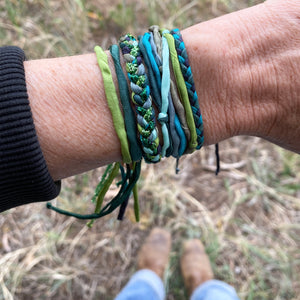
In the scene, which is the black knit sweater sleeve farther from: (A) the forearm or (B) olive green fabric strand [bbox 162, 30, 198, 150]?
(B) olive green fabric strand [bbox 162, 30, 198, 150]

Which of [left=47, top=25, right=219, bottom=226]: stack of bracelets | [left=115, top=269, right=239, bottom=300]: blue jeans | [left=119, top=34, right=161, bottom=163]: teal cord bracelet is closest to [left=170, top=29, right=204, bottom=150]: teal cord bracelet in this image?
[left=47, top=25, right=219, bottom=226]: stack of bracelets

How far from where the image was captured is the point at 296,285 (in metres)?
1.67

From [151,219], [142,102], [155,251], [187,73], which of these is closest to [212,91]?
[187,73]

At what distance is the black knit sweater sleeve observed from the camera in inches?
24.3

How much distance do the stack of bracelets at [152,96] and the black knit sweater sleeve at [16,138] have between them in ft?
0.67

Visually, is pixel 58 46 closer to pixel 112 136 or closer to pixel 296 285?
pixel 112 136

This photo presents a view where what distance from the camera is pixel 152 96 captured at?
0.73 meters

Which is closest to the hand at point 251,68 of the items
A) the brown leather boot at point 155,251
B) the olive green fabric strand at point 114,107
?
the olive green fabric strand at point 114,107

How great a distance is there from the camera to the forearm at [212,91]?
724mm

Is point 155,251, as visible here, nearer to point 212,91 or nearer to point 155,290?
point 155,290

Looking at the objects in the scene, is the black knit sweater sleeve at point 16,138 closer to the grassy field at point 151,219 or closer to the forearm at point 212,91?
the forearm at point 212,91

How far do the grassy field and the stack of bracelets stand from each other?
0.85m

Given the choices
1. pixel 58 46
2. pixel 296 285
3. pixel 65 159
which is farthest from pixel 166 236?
pixel 58 46

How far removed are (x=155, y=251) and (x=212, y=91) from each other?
4.16 ft
